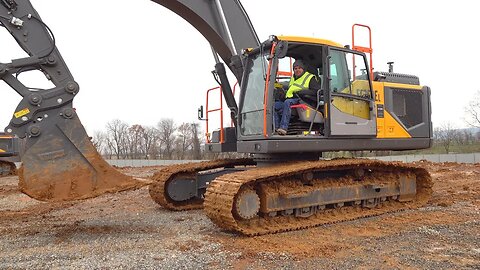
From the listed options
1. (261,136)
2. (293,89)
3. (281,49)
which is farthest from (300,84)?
(261,136)

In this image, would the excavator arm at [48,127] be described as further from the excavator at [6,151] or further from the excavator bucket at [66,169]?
the excavator at [6,151]

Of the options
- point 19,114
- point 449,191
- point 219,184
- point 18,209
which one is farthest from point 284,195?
point 18,209

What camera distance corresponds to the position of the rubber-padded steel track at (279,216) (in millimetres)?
6309

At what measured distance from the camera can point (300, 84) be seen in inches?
295

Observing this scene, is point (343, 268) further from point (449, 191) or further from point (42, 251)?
point (449, 191)

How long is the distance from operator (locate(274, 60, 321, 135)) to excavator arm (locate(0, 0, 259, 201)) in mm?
2402

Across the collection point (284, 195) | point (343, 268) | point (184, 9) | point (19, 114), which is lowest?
point (343, 268)

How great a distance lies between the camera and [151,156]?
160ft

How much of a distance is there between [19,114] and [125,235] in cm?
225

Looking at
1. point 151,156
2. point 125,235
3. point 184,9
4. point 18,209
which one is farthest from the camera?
point 151,156

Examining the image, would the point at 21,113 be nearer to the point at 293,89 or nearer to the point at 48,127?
the point at 48,127

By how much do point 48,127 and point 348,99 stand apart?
478 cm

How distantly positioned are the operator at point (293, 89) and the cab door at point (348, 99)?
32cm

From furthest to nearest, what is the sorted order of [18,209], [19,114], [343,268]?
[18,209] < [19,114] < [343,268]
